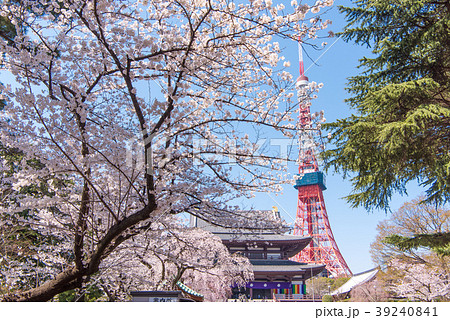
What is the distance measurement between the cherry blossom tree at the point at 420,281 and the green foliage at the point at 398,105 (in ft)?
24.7

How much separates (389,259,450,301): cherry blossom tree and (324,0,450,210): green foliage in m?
7.52

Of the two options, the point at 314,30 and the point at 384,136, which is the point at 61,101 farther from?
the point at 384,136

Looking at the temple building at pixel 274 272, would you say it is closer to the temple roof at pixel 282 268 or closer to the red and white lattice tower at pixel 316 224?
the temple roof at pixel 282 268

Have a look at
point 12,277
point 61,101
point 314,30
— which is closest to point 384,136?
point 314,30

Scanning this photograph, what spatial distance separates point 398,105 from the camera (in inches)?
243

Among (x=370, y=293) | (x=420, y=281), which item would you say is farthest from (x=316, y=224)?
(x=420, y=281)

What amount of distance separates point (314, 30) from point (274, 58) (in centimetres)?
65

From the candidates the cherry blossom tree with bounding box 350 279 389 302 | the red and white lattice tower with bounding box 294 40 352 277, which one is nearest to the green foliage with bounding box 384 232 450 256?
the cherry blossom tree with bounding box 350 279 389 302

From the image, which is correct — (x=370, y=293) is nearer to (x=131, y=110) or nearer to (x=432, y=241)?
(x=432, y=241)

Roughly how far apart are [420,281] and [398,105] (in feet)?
34.3

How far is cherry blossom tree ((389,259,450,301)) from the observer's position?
1213 cm

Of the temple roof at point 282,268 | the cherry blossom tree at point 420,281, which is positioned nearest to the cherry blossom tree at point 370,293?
the temple roof at point 282,268

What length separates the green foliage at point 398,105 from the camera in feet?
19.6

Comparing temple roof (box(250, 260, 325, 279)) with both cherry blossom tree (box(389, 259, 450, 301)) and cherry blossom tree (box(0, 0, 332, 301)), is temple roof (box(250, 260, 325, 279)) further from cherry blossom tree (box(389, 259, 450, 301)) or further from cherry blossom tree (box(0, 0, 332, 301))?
cherry blossom tree (box(0, 0, 332, 301))
